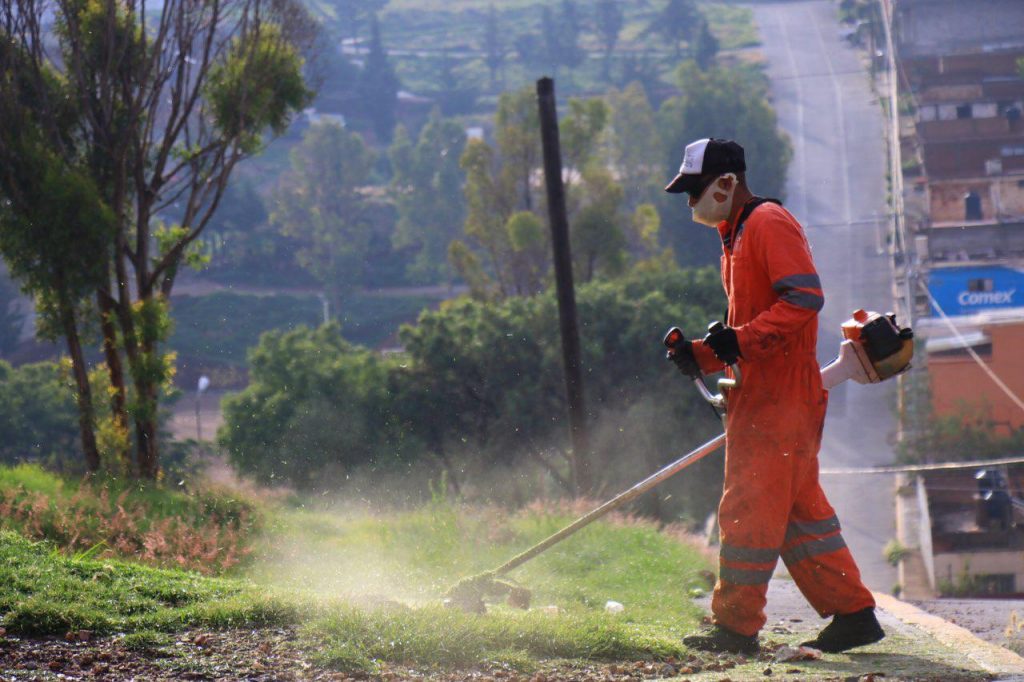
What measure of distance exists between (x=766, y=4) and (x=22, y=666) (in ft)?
401

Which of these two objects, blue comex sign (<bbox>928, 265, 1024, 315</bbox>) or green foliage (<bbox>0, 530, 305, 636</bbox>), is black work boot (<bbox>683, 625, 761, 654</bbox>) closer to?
→ green foliage (<bbox>0, 530, 305, 636</bbox>)

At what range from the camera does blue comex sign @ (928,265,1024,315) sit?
42094mm

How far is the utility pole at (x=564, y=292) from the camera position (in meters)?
14.8

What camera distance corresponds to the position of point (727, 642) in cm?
497

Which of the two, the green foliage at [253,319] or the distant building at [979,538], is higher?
the green foliage at [253,319]

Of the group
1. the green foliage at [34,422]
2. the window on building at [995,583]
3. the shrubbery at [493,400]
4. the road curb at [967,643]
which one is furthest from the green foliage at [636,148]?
the road curb at [967,643]

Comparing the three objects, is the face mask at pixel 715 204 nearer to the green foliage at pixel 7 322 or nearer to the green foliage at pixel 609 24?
the green foliage at pixel 7 322

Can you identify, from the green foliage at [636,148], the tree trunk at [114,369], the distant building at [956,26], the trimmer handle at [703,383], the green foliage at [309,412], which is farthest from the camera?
the green foliage at [636,148]

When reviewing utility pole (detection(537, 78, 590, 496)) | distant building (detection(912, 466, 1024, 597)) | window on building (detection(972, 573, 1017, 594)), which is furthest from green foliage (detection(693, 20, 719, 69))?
utility pole (detection(537, 78, 590, 496))

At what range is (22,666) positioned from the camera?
13.7 ft

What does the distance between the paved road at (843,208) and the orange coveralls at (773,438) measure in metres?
25.7

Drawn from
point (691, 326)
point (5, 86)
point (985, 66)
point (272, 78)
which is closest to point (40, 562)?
point (5, 86)

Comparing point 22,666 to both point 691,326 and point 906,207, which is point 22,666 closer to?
point 691,326

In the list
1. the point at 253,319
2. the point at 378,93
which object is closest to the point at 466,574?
the point at 253,319
